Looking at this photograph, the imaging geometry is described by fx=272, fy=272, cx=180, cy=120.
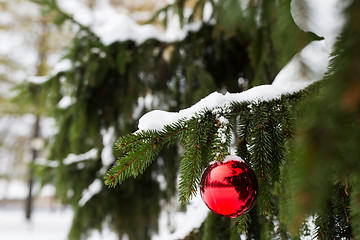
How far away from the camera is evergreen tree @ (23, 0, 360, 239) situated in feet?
1.41

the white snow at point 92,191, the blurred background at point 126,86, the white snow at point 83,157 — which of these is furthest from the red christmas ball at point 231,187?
the white snow at point 83,157

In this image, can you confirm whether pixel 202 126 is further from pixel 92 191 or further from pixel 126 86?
pixel 92 191

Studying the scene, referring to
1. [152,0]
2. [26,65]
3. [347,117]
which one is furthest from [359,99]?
[26,65]

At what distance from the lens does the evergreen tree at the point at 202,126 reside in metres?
0.43

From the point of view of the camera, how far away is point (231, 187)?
0.71 metres

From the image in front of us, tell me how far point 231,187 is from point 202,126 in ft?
0.62

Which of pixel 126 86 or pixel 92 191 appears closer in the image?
pixel 126 86

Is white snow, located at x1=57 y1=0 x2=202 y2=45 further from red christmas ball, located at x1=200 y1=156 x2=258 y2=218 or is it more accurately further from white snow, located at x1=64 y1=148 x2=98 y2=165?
red christmas ball, located at x1=200 y1=156 x2=258 y2=218

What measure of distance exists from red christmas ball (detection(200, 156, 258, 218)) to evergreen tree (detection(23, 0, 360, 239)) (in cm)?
5

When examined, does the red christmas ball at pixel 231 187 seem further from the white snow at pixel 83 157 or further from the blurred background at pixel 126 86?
the white snow at pixel 83 157

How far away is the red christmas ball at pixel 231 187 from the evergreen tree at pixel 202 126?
51mm

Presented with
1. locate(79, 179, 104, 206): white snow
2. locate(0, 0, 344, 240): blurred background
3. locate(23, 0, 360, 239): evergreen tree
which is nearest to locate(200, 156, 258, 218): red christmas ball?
locate(23, 0, 360, 239): evergreen tree

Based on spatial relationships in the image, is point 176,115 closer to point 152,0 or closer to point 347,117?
point 347,117

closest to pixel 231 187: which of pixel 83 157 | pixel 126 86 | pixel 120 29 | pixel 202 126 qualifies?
pixel 202 126
